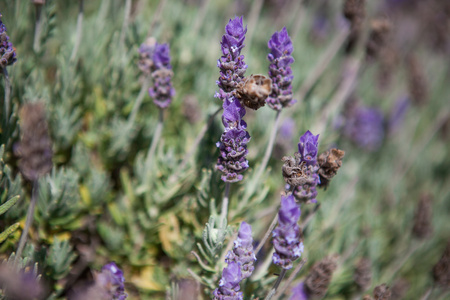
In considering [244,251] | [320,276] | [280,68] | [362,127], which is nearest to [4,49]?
[280,68]

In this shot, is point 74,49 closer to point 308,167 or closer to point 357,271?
point 308,167

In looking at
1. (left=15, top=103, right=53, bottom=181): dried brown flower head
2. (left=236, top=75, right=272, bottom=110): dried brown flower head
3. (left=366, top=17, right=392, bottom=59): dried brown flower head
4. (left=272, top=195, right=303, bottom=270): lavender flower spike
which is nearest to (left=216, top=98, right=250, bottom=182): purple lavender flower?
(left=236, top=75, right=272, bottom=110): dried brown flower head

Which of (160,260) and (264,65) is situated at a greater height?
(264,65)

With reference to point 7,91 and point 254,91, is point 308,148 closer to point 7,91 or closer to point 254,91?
point 254,91

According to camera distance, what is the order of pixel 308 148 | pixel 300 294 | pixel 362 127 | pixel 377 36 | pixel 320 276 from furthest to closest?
pixel 362 127, pixel 377 36, pixel 300 294, pixel 320 276, pixel 308 148

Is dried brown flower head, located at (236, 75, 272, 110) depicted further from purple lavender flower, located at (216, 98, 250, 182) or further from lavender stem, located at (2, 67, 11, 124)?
lavender stem, located at (2, 67, 11, 124)

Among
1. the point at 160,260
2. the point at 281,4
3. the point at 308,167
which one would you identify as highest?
the point at 281,4

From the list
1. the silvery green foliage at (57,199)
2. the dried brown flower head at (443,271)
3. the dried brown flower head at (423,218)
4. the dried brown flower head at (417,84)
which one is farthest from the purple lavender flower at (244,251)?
the dried brown flower head at (417,84)

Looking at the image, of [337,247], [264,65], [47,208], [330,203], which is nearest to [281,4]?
[264,65]
